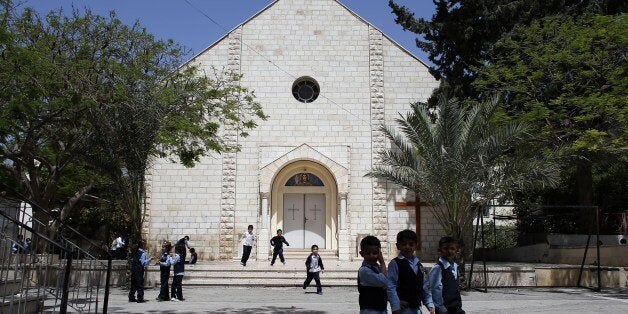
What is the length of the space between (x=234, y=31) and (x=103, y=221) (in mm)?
9834

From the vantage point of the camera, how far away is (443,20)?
2073 cm

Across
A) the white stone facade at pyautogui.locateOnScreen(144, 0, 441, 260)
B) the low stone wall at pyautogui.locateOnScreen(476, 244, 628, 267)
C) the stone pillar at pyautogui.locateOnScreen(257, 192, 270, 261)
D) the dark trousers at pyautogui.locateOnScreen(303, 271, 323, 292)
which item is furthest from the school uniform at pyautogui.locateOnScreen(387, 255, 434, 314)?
the stone pillar at pyautogui.locateOnScreen(257, 192, 270, 261)

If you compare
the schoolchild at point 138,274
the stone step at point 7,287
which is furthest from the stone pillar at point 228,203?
the stone step at point 7,287

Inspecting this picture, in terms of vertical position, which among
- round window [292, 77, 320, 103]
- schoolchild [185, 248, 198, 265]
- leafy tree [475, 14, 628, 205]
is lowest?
schoolchild [185, 248, 198, 265]

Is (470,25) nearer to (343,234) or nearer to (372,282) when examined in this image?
(343,234)

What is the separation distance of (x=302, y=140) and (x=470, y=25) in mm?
7335

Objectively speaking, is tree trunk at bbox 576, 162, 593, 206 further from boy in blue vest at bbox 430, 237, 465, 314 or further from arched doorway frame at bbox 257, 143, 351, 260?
boy in blue vest at bbox 430, 237, 465, 314

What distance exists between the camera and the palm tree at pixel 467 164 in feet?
48.1

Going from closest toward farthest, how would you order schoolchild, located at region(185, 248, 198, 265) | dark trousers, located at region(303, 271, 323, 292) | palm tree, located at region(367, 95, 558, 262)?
dark trousers, located at region(303, 271, 323, 292) → palm tree, located at region(367, 95, 558, 262) → schoolchild, located at region(185, 248, 198, 265)

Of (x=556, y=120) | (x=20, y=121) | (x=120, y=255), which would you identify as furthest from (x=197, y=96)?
(x=556, y=120)

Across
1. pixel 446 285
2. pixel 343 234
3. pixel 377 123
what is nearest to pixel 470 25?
pixel 377 123

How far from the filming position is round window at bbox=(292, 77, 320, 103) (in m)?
22.4

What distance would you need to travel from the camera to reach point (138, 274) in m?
12.8

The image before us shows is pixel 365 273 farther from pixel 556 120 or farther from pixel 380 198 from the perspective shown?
pixel 380 198
